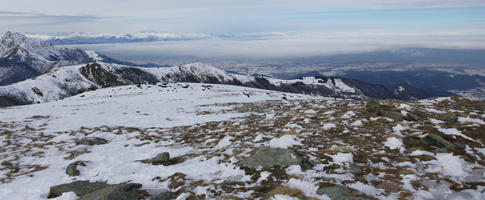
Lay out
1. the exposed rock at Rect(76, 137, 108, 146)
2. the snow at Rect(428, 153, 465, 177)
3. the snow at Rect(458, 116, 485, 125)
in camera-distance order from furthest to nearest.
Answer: the exposed rock at Rect(76, 137, 108, 146) → the snow at Rect(458, 116, 485, 125) → the snow at Rect(428, 153, 465, 177)

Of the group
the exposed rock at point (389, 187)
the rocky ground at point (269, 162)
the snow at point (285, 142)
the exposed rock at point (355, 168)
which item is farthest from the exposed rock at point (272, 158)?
the exposed rock at point (389, 187)

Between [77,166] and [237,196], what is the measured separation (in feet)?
31.8

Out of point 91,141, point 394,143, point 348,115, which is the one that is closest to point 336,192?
point 394,143

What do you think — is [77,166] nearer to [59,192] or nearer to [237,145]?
[59,192]

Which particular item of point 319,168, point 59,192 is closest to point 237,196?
point 319,168

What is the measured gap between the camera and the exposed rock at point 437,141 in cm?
1182

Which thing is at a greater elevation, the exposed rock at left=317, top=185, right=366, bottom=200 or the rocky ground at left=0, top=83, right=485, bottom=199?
the exposed rock at left=317, top=185, right=366, bottom=200

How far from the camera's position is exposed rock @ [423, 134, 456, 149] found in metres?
11.8

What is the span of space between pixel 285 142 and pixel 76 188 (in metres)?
10.2

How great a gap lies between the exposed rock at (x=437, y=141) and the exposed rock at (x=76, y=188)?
16.2m

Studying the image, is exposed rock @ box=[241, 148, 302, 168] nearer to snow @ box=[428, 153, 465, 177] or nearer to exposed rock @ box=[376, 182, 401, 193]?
exposed rock @ box=[376, 182, 401, 193]

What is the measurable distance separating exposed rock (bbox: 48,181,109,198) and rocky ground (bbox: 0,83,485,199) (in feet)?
0.14

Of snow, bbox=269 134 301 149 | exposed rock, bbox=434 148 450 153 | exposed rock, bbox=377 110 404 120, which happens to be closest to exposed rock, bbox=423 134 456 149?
exposed rock, bbox=434 148 450 153

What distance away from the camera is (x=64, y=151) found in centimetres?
1584
